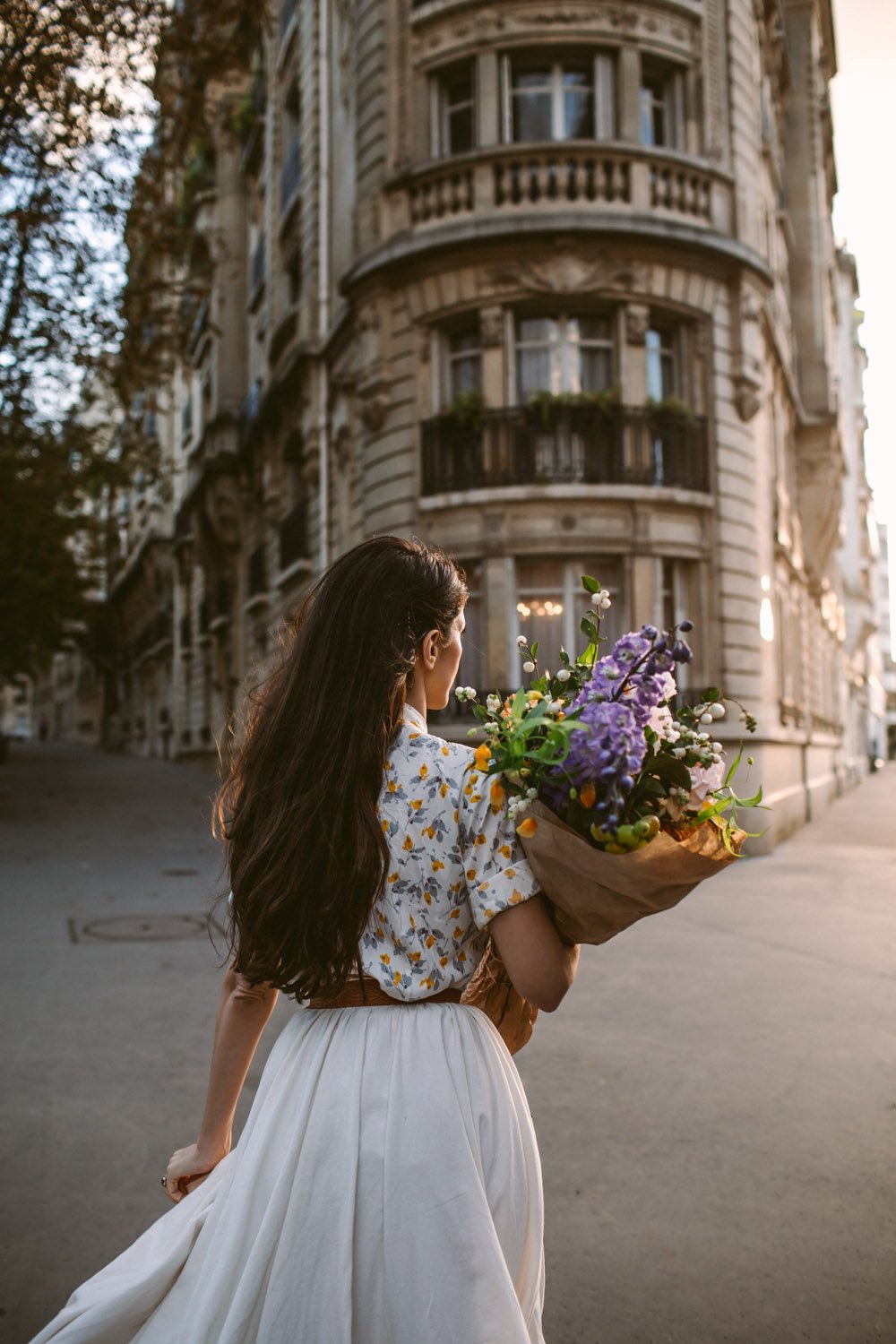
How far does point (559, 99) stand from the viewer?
49.5 feet

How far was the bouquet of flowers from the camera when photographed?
1600mm

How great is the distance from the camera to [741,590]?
14.8m

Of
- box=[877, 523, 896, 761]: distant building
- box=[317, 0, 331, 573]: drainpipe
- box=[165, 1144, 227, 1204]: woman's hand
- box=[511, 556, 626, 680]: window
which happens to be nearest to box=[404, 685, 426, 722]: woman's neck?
box=[165, 1144, 227, 1204]: woman's hand

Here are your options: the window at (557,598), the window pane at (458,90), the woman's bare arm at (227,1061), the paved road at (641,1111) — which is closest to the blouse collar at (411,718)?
the woman's bare arm at (227,1061)

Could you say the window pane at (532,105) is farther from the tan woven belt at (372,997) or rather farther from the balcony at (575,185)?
the tan woven belt at (372,997)

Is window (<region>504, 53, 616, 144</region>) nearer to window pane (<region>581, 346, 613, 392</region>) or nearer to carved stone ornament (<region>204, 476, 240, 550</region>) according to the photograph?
window pane (<region>581, 346, 613, 392</region>)

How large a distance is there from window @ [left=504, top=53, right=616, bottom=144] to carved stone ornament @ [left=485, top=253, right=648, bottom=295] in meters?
2.09

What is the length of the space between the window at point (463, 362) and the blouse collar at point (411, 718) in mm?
13605

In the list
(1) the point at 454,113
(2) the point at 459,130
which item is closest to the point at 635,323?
(2) the point at 459,130

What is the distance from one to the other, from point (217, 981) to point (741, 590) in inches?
411

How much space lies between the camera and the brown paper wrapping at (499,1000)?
1966 millimetres

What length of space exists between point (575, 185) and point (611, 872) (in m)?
14.7

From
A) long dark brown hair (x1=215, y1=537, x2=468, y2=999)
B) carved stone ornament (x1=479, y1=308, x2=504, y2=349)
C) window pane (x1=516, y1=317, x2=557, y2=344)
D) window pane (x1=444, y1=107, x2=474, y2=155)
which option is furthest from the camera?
window pane (x1=444, y1=107, x2=474, y2=155)

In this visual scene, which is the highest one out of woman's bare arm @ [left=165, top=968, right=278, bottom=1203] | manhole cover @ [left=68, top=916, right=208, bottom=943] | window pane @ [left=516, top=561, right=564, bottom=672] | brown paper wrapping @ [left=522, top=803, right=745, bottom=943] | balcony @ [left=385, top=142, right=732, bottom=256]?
balcony @ [left=385, top=142, right=732, bottom=256]
